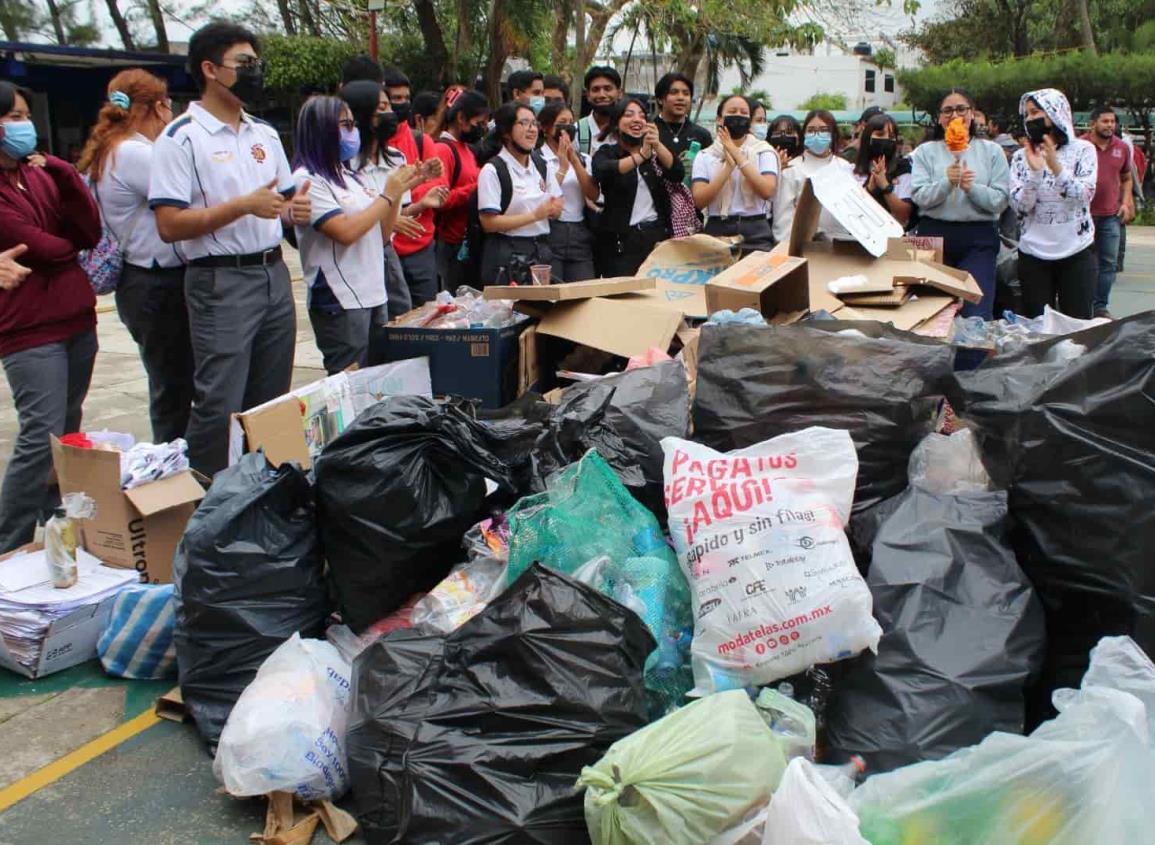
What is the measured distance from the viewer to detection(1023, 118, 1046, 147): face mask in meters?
5.65

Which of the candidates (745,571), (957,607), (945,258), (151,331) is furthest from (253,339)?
(945,258)

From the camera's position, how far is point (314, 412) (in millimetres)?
3811

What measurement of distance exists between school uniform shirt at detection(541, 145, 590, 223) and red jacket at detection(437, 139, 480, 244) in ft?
1.61

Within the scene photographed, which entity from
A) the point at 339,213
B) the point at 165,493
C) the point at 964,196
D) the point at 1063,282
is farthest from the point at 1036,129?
the point at 165,493

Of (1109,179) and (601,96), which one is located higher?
(601,96)

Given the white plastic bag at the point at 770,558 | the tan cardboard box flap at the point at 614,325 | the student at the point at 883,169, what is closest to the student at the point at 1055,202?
the student at the point at 883,169

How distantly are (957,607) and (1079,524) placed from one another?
356 mm

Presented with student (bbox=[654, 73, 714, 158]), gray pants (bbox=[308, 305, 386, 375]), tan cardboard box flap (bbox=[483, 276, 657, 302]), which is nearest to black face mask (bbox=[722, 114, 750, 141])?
student (bbox=[654, 73, 714, 158])

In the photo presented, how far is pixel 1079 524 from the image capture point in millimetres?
2477

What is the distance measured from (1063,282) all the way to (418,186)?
3.71 meters

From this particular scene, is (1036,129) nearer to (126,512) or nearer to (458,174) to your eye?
(458,174)

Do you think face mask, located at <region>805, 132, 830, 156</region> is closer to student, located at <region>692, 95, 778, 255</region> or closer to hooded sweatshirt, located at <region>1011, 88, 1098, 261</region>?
student, located at <region>692, 95, 778, 255</region>

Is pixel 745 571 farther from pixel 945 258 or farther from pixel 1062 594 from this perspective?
pixel 945 258

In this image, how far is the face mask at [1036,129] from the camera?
565cm
